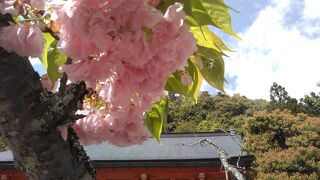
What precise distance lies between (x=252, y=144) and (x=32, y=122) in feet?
35.9

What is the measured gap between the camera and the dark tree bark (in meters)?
0.99

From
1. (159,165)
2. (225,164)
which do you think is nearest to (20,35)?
(225,164)

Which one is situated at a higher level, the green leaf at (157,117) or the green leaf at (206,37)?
the green leaf at (206,37)

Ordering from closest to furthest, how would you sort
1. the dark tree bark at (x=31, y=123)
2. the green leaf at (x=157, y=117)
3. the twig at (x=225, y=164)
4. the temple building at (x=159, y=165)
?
1. the dark tree bark at (x=31, y=123)
2. the green leaf at (x=157, y=117)
3. the twig at (x=225, y=164)
4. the temple building at (x=159, y=165)

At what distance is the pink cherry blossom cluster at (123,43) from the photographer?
87 cm

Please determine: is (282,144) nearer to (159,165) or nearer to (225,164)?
(159,165)

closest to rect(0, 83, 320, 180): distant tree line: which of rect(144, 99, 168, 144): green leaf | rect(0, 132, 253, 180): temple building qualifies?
rect(0, 132, 253, 180): temple building

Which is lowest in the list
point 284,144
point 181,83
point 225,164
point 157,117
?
point 284,144

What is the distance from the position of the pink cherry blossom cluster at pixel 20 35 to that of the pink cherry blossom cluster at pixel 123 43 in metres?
0.08

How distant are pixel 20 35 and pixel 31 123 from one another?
18 centimetres

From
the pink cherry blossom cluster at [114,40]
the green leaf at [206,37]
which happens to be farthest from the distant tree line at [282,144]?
the pink cherry blossom cluster at [114,40]

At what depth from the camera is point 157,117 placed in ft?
4.75

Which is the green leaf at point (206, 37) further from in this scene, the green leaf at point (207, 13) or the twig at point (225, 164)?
the twig at point (225, 164)

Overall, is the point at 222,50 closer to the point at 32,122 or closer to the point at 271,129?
the point at 32,122
